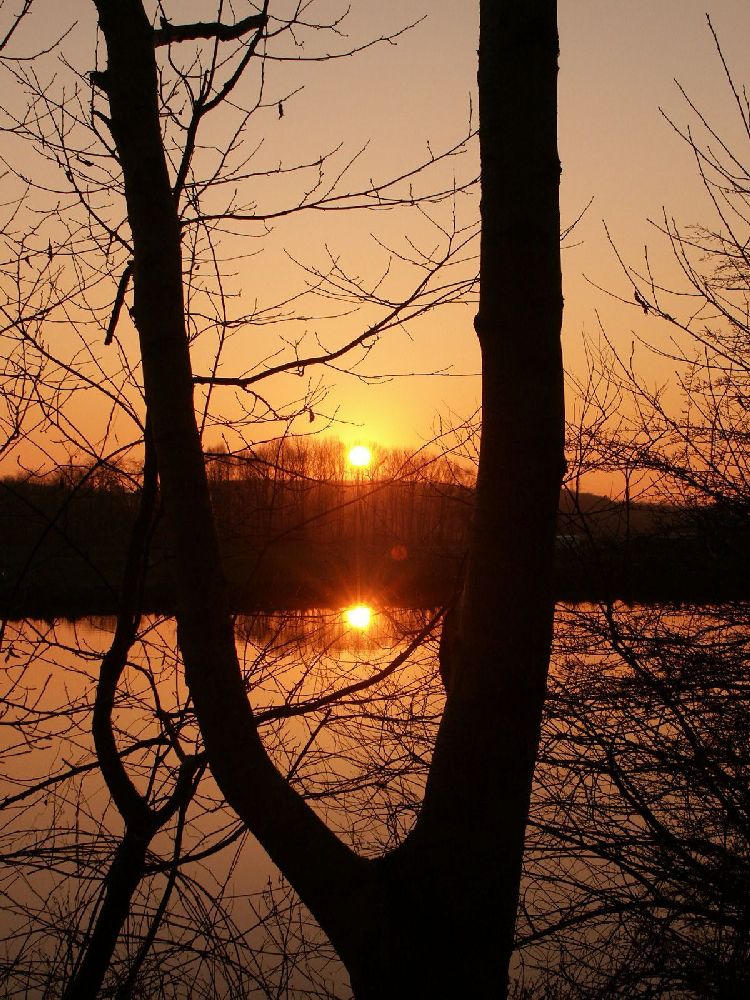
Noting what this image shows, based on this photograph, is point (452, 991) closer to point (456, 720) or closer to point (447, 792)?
point (447, 792)

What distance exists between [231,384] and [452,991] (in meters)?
1.74

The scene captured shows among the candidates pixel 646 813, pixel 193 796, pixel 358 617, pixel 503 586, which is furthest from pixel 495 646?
pixel 646 813

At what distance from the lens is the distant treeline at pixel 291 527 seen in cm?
299

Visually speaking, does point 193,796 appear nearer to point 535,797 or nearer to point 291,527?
point 291,527

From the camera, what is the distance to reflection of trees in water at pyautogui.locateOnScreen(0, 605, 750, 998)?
3070mm

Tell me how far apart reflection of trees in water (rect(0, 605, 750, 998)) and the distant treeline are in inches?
8.5

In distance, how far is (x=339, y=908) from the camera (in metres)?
1.62

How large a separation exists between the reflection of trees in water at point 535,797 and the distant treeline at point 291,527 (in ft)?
0.71

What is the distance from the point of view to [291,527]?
3000 millimetres

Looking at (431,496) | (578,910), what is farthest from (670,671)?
(431,496)

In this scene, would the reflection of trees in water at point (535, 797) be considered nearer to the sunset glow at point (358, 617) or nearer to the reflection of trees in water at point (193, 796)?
the reflection of trees in water at point (193, 796)

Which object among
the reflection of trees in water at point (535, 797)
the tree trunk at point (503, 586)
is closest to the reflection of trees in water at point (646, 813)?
the reflection of trees in water at point (535, 797)

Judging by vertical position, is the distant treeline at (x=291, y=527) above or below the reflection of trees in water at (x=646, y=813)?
above

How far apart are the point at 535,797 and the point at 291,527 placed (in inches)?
104
